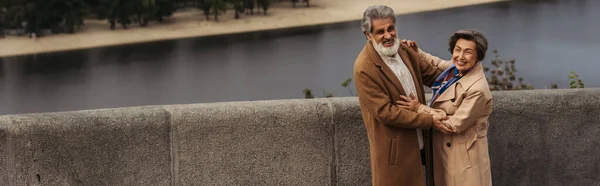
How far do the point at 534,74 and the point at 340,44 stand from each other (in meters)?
7.27

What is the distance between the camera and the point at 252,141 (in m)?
3.60

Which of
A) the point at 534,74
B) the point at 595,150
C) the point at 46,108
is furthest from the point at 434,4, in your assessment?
the point at 595,150

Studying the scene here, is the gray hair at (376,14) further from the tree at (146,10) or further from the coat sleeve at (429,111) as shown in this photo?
the tree at (146,10)

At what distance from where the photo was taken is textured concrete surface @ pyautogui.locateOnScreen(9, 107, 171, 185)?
3.37 meters

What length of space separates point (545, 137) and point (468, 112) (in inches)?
36.7

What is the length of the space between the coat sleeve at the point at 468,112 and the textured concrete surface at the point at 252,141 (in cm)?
73

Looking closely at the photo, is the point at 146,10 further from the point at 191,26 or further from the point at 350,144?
the point at 350,144

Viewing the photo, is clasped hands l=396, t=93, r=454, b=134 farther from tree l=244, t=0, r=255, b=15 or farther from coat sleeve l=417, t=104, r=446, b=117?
tree l=244, t=0, r=255, b=15

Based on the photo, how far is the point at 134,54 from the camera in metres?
27.1

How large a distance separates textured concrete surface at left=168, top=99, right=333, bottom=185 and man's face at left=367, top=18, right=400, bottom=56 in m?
0.69

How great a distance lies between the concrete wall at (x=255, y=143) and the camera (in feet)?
11.2

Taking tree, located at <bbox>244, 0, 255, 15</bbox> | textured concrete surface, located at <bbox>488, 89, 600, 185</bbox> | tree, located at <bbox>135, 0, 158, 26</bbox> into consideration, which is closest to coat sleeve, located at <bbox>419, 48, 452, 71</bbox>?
textured concrete surface, located at <bbox>488, 89, 600, 185</bbox>

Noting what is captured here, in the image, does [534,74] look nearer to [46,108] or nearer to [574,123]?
[46,108]

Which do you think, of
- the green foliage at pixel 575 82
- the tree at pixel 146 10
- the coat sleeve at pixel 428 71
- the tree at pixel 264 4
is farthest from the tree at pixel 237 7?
the coat sleeve at pixel 428 71
